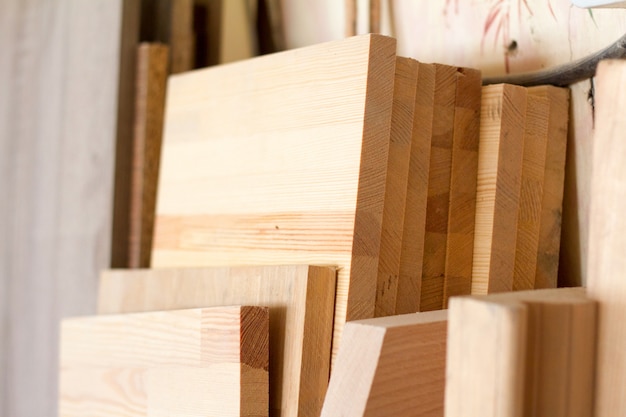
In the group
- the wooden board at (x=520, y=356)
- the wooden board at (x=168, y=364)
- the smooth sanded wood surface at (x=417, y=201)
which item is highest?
the smooth sanded wood surface at (x=417, y=201)

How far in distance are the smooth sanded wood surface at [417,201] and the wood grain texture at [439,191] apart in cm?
1

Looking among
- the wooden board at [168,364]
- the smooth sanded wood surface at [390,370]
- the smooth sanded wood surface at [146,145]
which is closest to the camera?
the smooth sanded wood surface at [390,370]

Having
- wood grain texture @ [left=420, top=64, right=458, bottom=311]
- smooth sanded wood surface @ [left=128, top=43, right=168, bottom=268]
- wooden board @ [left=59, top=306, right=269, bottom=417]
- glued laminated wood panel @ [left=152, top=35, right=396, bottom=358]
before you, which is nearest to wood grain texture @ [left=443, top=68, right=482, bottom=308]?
wood grain texture @ [left=420, top=64, right=458, bottom=311]

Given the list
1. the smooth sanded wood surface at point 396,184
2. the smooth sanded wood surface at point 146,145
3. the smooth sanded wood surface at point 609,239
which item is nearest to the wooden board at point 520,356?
the smooth sanded wood surface at point 609,239

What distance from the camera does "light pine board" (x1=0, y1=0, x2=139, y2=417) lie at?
1443 mm

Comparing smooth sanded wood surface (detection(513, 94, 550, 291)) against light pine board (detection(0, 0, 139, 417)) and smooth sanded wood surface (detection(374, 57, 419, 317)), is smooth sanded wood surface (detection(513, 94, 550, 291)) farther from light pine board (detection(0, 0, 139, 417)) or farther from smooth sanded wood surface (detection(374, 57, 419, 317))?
light pine board (detection(0, 0, 139, 417))

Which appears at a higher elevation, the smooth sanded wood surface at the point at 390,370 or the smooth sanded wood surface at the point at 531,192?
the smooth sanded wood surface at the point at 531,192

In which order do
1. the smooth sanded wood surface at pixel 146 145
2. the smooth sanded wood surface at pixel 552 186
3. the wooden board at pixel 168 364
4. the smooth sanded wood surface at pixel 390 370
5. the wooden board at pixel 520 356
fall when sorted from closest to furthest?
the wooden board at pixel 520 356
the smooth sanded wood surface at pixel 390 370
the wooden board at pixel 168 364
the smooth sanded wood surface at pixel 552 186
the smooth sanded wood surface at pixel 146 145

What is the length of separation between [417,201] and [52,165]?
83 cm

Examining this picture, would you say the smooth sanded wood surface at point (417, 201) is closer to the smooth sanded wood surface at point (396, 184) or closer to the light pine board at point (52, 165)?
the smooth sanded wood surface at point (396, 184)

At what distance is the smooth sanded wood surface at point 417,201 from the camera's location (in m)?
0.98

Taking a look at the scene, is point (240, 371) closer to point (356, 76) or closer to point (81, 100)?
point (356, 76)

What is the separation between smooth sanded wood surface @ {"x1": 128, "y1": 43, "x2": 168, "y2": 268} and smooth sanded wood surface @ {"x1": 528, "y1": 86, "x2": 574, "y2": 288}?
689mm

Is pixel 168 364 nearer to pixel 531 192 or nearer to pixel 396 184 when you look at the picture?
pixel 396 184
